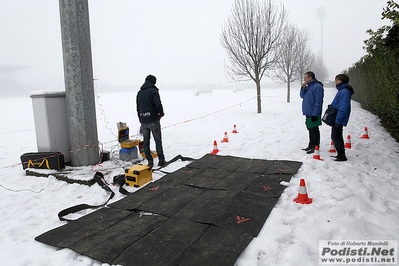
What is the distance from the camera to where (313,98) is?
643cm

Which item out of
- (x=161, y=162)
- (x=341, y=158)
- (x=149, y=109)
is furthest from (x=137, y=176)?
(x=341, y=158)

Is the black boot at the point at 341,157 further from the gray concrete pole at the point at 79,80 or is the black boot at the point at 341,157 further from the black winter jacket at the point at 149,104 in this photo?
the gray concrete pole at the point at 79,80

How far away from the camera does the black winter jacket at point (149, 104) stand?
604 cm

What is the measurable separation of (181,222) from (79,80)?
3.85 m

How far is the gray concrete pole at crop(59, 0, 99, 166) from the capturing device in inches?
223

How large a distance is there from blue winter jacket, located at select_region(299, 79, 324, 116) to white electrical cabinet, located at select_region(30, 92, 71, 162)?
5.51m

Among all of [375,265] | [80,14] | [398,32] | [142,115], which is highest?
[80,14]

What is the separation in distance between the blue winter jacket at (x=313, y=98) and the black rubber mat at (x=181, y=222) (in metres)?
1.71

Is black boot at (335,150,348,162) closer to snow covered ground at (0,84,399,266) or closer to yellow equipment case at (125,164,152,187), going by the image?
snow covered ground at (0,84,399,266)

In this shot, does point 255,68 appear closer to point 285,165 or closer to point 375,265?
point 285,165

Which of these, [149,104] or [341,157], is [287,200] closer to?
[341,157]

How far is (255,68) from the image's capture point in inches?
599

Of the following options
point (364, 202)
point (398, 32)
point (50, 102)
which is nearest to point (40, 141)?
point (50, 102)

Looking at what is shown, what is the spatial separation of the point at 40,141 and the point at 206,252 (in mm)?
4861
